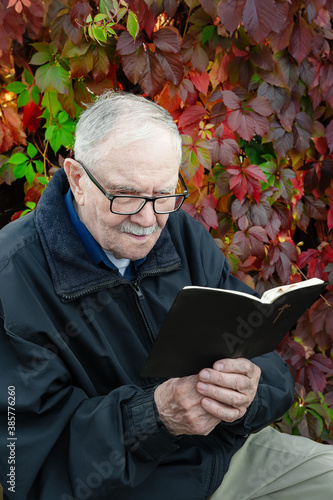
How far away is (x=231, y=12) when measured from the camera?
6.06 ft

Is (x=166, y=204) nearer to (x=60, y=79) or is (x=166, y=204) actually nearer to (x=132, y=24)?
(x=132, y=24)

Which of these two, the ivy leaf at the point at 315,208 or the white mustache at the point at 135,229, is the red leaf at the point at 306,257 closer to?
the ivy leaf at the point at 315,208

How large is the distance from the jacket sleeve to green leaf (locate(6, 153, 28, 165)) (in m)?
0.99

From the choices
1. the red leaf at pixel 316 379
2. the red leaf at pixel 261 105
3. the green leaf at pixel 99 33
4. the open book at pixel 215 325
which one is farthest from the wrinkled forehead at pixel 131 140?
the red leaf at pixel 316 379

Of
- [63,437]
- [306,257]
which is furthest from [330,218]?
[63,437]

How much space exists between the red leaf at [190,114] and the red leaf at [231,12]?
1.09 ft

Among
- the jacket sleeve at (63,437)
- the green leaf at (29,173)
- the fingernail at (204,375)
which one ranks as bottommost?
the jacket sleeve at (63,437)

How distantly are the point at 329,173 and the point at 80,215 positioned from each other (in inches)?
51.1

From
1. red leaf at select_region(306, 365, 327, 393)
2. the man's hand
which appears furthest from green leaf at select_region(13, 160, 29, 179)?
red leaf at select_region(306, 365, 327, 393)

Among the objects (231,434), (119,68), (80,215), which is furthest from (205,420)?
(119,68)

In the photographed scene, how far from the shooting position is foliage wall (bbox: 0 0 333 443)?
6.27ft

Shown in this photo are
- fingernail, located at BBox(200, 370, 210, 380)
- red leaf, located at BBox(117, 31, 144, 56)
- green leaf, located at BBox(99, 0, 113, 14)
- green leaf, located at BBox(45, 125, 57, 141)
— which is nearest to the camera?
fingernail, located at BBox(200, 370, 210, 380)

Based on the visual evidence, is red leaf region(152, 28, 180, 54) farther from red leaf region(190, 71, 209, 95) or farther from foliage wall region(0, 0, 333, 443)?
red leaf region(190, 71, 209, 95)

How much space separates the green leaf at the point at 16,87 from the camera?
2.12 m
